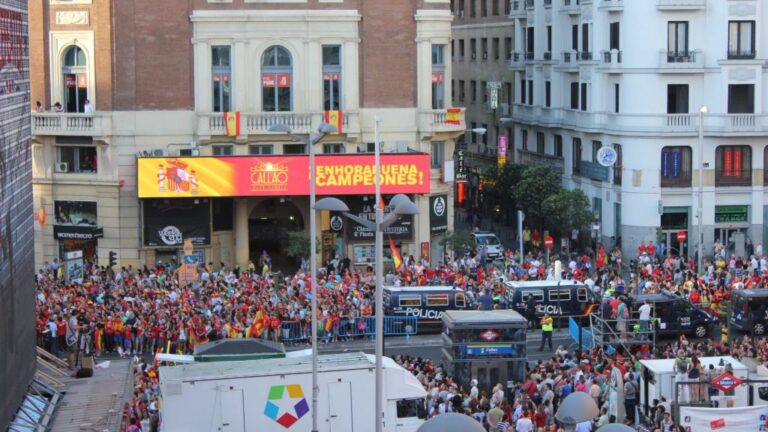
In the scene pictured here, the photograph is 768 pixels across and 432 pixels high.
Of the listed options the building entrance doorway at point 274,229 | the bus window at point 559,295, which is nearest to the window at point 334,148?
the building entrance doorway at point 274,229

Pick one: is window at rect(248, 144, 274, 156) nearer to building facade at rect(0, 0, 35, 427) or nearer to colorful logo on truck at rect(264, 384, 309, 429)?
building facade at rect(0, 0, 35, 427)

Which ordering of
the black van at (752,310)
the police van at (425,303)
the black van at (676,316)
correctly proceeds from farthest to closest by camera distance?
1. the police van at (425,303)
2. the black van at (752,310)
3. the black van at (676,316)

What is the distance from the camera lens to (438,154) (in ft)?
212

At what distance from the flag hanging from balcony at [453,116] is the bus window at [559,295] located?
16.3 metres

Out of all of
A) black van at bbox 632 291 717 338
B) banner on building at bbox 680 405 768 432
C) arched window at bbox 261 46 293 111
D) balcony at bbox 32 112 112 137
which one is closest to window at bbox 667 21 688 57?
arched window at bbox 261 46 293 111

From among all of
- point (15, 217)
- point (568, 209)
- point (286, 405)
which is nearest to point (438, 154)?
point (568, 209)

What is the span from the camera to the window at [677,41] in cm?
6781

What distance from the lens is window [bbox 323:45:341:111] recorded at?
62812 millimetres

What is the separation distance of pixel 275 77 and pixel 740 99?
22.1 metres

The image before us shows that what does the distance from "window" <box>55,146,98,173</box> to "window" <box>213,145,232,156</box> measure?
16.8ft

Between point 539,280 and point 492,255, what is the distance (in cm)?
1303

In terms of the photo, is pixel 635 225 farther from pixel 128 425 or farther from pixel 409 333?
pixel 128 425

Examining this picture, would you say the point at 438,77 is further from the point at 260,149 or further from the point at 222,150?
the point at 222,150

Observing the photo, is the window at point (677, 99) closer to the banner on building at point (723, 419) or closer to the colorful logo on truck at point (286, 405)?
the banner on building at point (723, 419)
